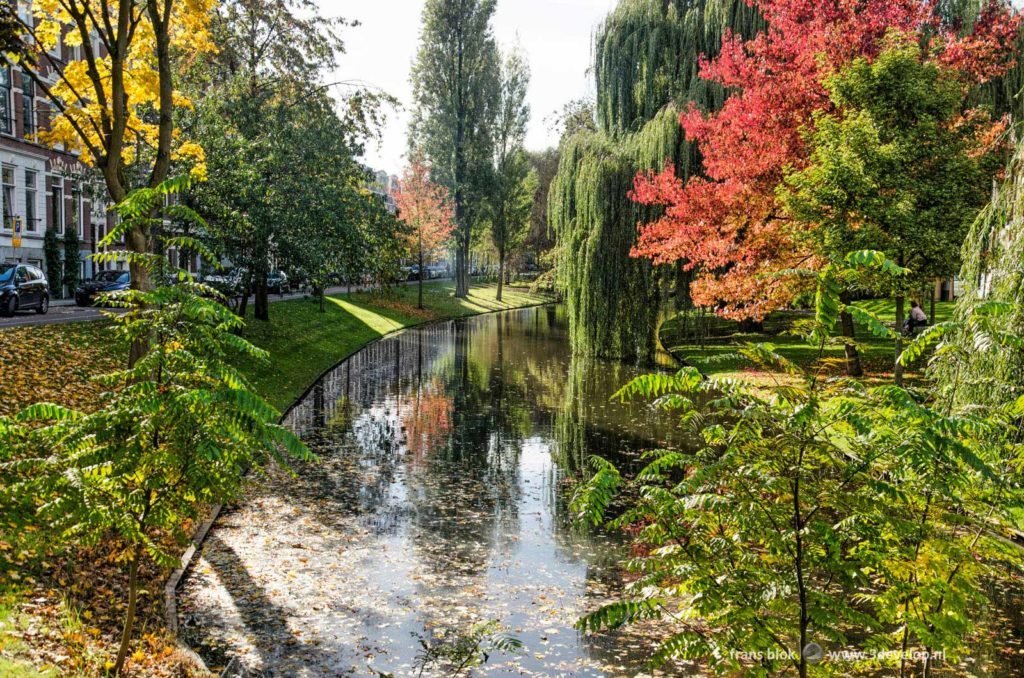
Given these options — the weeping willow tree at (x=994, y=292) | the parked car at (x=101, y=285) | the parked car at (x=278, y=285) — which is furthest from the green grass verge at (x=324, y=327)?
the weeping willow tree at (x=994, y=292)

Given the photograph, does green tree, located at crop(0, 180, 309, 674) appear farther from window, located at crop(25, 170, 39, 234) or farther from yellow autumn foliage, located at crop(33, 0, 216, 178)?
window, located at crop(25, 170, 39, 234)

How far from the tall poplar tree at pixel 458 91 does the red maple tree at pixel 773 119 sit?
33675 millimetres

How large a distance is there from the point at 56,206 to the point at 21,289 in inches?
838

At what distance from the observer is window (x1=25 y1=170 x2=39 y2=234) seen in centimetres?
4009

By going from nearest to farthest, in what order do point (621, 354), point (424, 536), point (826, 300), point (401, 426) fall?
1. point (826, 300)
2. point (424, 536)
3. point (401, 426)
4. point (621, 354)

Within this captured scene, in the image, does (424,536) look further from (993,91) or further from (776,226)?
(993,91)

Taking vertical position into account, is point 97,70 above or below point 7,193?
below

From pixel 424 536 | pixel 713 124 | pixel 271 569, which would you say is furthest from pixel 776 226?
pixel 271 569

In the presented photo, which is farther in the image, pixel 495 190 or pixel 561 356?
pixel 495 190

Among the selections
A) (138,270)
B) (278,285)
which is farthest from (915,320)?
(278,285)

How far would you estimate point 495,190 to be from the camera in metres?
58.8

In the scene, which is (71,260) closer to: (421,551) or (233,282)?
(233,282)

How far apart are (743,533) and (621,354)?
24.4 metres

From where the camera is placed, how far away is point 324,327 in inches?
1405
